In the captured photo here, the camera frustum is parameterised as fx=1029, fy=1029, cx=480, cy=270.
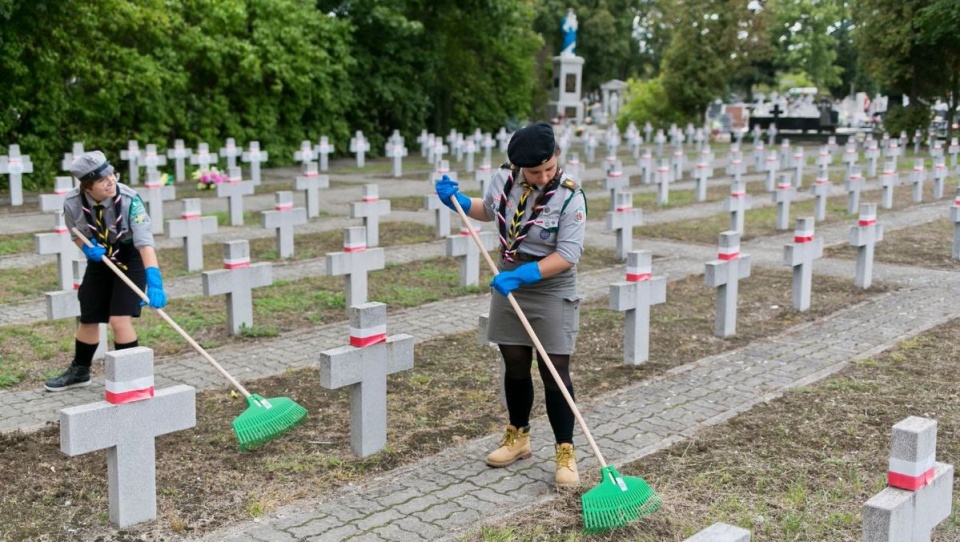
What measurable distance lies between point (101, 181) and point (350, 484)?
7.89 ft

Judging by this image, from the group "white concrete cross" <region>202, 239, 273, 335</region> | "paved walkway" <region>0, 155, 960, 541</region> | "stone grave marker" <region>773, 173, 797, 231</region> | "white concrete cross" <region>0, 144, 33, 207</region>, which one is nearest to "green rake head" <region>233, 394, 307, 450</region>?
"paved walkway" <region>0, 155, 960, 541</region>

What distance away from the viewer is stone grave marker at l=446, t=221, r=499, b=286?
9.86 m

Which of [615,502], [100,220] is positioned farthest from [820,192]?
[615,502]

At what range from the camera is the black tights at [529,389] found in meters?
5.12

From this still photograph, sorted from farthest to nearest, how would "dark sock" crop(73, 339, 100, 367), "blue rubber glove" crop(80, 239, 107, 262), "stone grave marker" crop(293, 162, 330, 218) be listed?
"stone grave marker" crop(293, 162, 330, 218)
"dark sock" crop(73, 339, 100, 367)
"blue rubber glove" crop(80, 239, 107, 262)

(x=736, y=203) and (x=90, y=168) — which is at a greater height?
(x=90, y=168)

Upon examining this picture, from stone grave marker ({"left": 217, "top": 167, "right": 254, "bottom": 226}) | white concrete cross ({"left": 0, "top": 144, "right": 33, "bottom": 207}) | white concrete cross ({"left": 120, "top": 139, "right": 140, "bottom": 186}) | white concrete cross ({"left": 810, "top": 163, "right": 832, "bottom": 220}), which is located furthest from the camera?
white concrete cross ({"left": 120, "top": 139, "right": 140, "bottom": 186})

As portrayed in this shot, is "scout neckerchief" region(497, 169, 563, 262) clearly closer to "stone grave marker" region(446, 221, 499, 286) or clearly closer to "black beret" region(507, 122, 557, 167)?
"black beret" region(507, 122, 557, 167)

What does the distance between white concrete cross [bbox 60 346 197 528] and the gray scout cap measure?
184 centimetres

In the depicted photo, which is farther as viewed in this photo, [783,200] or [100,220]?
[783,200]

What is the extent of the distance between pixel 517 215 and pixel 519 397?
97 cm

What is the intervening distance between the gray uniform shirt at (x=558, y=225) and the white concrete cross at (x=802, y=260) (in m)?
4.80

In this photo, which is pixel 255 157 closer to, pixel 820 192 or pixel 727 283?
pixel 820 192

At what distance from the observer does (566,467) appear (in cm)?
510
